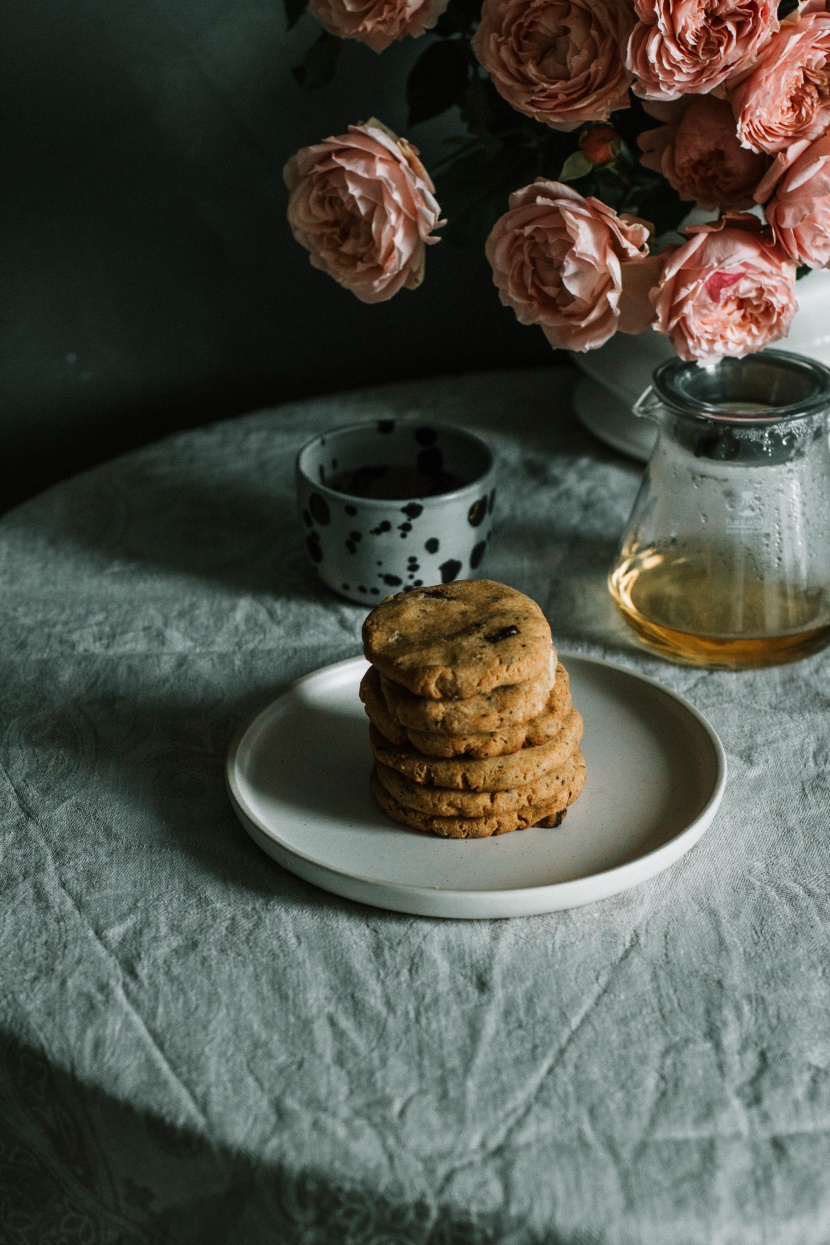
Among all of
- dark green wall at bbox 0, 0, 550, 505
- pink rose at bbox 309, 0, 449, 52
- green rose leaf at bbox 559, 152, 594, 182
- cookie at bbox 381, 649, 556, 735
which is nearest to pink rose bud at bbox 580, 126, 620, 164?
green rose leaf at bbox 559, 152, 594, 182

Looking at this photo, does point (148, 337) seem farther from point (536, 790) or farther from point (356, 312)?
point (536, 790)

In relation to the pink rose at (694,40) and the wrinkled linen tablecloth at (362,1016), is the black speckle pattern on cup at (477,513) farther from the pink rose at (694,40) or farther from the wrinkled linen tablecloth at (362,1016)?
the pink rose at (694,40)

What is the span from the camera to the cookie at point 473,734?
0.62 meters

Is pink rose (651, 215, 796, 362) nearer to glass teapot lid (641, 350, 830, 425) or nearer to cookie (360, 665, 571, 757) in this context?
glass teapot lid (641, 350, 830, 425)

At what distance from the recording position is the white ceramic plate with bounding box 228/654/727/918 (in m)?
0.62

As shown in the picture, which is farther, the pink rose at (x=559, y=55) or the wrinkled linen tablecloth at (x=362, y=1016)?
the pink rose at (x=559, y=55)

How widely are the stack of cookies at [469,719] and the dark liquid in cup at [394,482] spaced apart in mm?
246

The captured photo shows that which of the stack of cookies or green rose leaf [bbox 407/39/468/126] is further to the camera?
green rose leaf [bbox 407/39/468/126]

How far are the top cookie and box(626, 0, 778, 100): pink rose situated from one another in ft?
0.97

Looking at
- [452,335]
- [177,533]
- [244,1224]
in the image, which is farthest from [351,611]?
[452,335]

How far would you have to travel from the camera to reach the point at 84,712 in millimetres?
Answer: 798

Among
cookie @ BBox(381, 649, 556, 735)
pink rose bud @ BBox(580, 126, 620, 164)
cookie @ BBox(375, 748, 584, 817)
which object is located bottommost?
cookie @ BBox(375, 748, 584, 817)

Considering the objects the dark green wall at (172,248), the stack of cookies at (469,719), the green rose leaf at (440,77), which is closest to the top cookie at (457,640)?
the stack of cookies at (469,719)

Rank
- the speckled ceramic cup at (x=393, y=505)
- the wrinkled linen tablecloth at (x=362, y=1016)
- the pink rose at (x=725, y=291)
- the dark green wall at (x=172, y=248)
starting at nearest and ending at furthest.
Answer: the wrinkled linen tablecloth at (x=362, y=1016)
the pink rose at (x=725, y=291)
the speckled ceramic cup at (x=393, y=505)
the dark green wall at (x=172, y=248)
